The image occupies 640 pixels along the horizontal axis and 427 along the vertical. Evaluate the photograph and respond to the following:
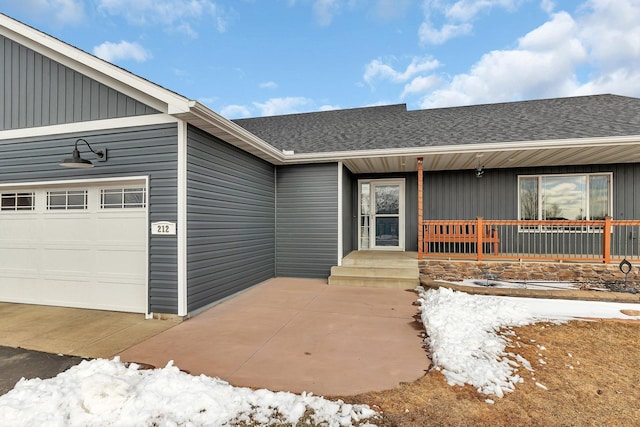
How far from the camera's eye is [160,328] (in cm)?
408

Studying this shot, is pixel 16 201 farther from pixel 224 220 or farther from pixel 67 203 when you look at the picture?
pixel 224 220

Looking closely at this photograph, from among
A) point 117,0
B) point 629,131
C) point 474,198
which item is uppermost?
point 117,0

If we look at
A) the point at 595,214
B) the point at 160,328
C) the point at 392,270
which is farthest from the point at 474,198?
the point at 160,328

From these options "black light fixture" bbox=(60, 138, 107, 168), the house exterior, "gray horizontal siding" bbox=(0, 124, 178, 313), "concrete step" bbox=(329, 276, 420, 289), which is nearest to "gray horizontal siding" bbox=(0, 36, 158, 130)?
the house exterior

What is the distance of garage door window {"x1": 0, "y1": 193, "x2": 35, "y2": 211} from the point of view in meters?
5.38

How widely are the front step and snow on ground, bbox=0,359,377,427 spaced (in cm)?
424

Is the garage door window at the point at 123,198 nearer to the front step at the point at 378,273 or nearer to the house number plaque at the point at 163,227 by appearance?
the house number plaque at the point at 163,227

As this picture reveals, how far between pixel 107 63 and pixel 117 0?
6985 mm

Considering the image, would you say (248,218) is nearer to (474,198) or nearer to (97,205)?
(97,205)

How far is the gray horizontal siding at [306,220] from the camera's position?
7156 millimetres

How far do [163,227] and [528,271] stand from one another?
710 cm

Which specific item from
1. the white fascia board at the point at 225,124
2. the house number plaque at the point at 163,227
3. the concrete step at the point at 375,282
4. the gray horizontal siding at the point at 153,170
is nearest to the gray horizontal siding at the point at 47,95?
the gray horizontal siding at the point at 153,170

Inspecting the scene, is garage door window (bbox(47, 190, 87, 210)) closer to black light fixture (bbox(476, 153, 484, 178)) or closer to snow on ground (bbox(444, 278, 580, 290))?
snow on ground (bbox(444, 278, 580, 290))

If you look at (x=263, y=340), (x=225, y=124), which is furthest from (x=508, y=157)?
(x=263, y=340)
